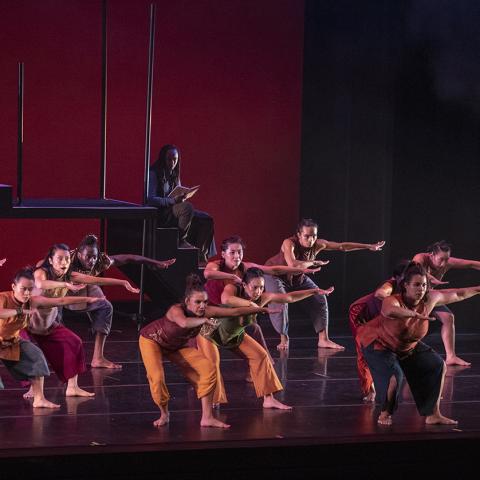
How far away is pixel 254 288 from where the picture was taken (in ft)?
21.0

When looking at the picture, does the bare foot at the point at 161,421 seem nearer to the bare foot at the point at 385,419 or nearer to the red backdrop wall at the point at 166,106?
the bare foot at the point at 385,419

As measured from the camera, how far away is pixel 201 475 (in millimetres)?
5504

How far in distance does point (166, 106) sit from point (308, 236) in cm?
207

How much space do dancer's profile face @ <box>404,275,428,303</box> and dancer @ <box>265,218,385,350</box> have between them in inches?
77.7

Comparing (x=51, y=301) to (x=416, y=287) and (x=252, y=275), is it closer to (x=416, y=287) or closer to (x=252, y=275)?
(x=252, y=275)

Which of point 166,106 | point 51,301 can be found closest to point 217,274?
point 51,301

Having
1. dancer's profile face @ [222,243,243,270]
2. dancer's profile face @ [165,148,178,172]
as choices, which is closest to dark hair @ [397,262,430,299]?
dancer's profile face @ [222,243,243,270]

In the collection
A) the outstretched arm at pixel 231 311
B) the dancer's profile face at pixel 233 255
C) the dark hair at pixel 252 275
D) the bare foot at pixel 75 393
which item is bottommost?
the bare foot at pixel 75 393

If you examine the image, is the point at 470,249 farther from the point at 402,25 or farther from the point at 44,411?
the point at 44,411

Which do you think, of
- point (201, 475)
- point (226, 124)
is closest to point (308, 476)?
point (201, 475)

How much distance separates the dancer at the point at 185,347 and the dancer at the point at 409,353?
0.61 meters

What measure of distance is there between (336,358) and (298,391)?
109 centimetres

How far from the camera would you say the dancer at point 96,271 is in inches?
289

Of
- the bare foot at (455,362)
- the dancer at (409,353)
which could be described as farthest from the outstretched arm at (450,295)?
the bare foot at (455,362)
